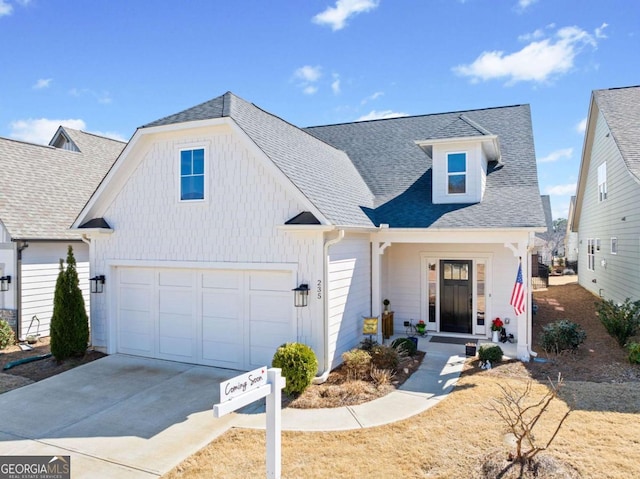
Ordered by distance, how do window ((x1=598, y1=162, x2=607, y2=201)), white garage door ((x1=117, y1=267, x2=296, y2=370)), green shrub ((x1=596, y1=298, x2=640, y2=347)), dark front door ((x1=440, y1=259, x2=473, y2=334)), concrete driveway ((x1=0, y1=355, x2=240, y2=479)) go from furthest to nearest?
window ((x1=598, y1=162, x2=607, y2=201)) → dark front door ((x1=440, y1=259, x2=473, y2=334)) → green shrub ((x1=596, y1=298, x2=640, y2=347)) → white garage door ((x1=117, y1=267, x2=296, y2=370)) → concrete driveway ((x1=0, y1=355, x2=240, y2=479))

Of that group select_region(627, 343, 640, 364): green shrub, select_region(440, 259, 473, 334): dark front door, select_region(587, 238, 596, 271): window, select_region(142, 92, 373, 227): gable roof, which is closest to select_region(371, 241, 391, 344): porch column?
select_region(142, 92, 373, 227): gable roof

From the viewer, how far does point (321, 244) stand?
8875 millimetres

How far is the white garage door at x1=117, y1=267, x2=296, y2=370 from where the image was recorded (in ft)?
31.3

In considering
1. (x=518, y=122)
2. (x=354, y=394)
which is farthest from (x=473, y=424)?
(x=518, y=122)

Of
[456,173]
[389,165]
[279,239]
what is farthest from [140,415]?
[389,165]

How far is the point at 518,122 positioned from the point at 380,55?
5.69m

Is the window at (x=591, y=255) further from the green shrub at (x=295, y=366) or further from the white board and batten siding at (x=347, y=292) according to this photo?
the green shrub at (x=295, y=366)

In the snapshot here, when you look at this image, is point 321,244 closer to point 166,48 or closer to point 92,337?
point 92,337

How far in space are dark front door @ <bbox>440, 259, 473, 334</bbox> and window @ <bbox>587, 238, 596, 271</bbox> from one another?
37.4 feet

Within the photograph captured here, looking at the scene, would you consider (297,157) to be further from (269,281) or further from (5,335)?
(5,335)

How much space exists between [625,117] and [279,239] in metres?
13.8

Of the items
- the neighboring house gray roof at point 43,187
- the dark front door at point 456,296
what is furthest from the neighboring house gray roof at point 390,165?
the neighboring house gray roof at point 43,187

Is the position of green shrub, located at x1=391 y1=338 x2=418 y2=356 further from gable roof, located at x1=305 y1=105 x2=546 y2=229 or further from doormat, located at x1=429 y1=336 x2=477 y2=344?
gable roof, located at x1=305 y1=105 x2=546 y2=229

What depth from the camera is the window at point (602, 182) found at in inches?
681
